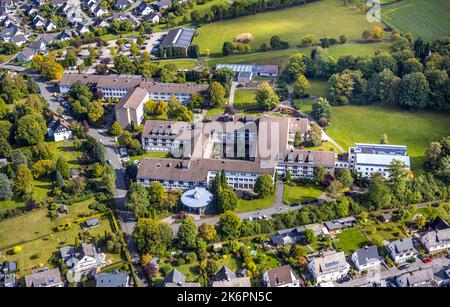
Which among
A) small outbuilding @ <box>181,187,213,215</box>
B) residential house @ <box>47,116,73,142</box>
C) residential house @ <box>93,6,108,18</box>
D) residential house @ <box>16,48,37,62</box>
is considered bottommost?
small outbuilding @ <box>181,187,213,215</box>

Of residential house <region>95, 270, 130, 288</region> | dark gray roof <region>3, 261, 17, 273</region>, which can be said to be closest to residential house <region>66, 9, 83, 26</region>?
dark gray roof <region>3, 261, 17, 273</region>

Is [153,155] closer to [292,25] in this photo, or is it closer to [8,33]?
[292,25]

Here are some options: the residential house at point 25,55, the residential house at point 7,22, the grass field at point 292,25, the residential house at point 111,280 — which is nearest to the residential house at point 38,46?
the residential house at point 25,55

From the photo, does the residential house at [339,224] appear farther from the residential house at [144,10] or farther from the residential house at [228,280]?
the residential house at [144,10]

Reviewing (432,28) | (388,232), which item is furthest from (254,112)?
(432,28)

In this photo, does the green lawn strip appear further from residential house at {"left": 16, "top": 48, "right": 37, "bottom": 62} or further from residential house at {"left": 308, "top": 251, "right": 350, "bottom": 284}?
residential house at {"left": 16, "top": 48, "right": 37, "bottom": 62}

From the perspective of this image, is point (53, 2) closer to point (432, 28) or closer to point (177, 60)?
point (177, 60)
